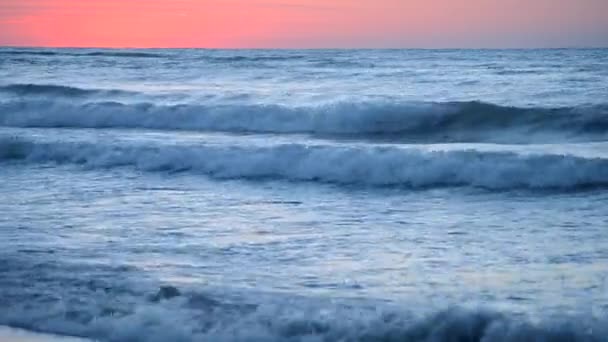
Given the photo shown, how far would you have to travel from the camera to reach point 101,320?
598 centimetres

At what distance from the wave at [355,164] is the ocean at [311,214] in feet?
0.13

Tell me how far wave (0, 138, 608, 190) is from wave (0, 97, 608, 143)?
9.72 feet

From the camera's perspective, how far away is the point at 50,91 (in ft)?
75.3

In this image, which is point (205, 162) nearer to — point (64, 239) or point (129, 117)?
point (64, 239)

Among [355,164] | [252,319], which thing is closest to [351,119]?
[355,164]

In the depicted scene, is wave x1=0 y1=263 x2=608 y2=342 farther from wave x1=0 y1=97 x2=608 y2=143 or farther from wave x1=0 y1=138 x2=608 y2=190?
wave x1=0 y1=97 x2=608 y2=143

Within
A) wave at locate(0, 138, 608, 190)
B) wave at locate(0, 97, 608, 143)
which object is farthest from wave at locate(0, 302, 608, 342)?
wave at locate(0, 97, 608, 143)

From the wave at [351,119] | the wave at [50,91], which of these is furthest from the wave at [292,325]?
the wave at [50,91]

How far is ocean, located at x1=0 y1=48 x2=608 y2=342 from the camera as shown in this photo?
5.89 meters

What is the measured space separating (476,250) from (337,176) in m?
4.60

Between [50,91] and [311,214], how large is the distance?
1532cm

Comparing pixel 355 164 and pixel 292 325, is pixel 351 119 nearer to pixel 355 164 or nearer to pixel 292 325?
pixel 355 164

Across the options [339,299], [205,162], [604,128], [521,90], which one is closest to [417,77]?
[521,90]

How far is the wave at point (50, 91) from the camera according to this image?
22.1m
